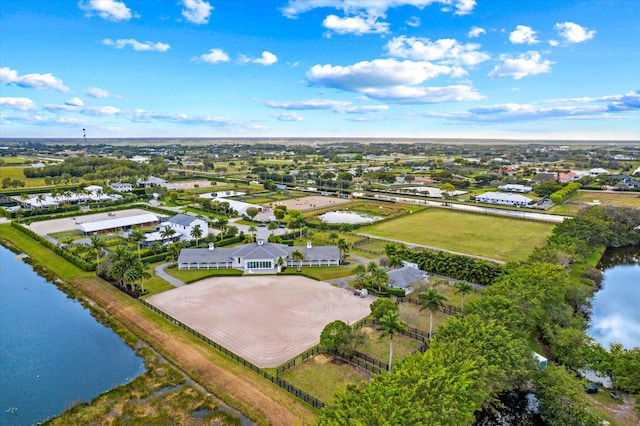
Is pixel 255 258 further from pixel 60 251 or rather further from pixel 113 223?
pixel 113 223

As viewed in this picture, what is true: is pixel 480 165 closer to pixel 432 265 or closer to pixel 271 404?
pixel 432 265

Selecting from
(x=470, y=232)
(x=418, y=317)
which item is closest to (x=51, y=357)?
(x=418, y=317)

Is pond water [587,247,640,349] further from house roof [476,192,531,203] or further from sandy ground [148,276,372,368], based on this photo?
house roof [476,192,531,203]

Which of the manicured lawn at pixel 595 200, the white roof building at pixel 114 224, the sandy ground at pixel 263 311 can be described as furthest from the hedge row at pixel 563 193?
the white roof building at pixel 114 224

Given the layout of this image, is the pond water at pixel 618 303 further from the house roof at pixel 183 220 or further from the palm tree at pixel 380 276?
the house roof at pixel 183 220

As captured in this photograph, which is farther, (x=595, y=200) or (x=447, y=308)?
(x=595, y=200)

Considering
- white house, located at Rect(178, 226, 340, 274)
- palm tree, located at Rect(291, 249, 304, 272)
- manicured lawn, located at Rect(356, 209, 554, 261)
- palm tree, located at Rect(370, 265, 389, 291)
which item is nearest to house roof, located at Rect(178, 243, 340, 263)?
white house, located at Rect(178, 226, 340, 274)
